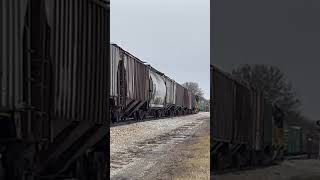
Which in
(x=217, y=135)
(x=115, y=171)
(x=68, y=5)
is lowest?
(x=115, y=171)

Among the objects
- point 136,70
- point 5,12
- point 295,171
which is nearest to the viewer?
point 295,171

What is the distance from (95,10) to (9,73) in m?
3.92

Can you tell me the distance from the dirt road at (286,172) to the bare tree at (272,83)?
46 cm

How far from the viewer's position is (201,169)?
1162 centimetres

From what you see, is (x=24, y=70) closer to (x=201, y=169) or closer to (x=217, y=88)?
(x=217, y=88)

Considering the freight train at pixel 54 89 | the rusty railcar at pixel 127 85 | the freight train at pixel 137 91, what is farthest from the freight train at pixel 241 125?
A: the rusty railcar at pixel 127 85

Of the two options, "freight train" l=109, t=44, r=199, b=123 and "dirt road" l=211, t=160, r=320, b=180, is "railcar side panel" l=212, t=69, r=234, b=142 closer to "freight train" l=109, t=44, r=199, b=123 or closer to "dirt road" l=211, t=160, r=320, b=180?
"dirt road" l=211, t=160, r=320, b=180

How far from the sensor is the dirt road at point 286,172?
157 inches

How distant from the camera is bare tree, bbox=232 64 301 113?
389 cm

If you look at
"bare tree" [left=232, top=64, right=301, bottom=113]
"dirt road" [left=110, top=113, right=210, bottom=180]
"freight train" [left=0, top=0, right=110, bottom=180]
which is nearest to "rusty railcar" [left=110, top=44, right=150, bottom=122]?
"dirt road" [left=110, top=113, right=210, bottom=180]

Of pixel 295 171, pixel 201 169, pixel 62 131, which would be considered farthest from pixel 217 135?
pixel 201 169

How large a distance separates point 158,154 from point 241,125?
11.9 meters

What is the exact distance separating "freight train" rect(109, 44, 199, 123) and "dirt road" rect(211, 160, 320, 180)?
12.7 meters

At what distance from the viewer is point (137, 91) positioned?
3039cm
